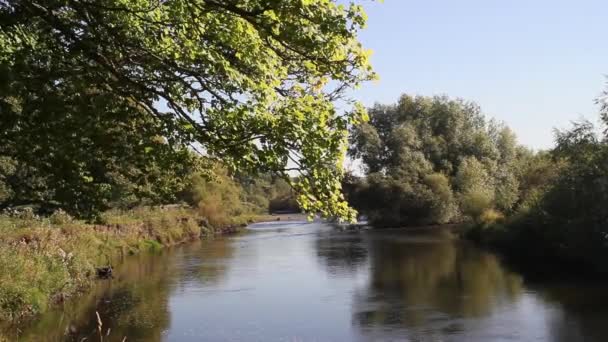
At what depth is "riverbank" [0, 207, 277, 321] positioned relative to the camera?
17641 millimetres

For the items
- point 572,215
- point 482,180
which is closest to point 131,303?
point 572,215

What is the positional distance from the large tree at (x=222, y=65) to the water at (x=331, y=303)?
9.37 m

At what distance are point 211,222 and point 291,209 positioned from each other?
45847 millimetres

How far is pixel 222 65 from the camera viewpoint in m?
7.00

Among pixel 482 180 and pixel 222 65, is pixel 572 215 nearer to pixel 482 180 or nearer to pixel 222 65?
pixel 222 65

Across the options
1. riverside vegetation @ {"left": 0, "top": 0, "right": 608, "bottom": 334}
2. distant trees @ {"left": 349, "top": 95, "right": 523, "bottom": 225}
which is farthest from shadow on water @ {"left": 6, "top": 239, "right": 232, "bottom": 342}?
distant trees @ {"left": 349, "top": 95, "right": 523, "bottom": 225}

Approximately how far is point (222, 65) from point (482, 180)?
5000cm

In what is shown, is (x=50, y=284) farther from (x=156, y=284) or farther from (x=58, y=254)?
(x=156, y=284)

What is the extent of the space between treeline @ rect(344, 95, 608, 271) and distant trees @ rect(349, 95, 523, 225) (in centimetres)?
10

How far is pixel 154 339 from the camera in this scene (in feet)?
52.9

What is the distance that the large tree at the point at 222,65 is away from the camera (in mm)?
6660

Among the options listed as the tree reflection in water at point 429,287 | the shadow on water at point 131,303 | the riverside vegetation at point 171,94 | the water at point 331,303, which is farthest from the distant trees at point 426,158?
the riverside vegetation at point 171,94

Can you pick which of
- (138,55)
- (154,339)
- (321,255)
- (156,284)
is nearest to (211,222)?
(321,255)

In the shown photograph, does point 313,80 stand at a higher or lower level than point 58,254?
higher
